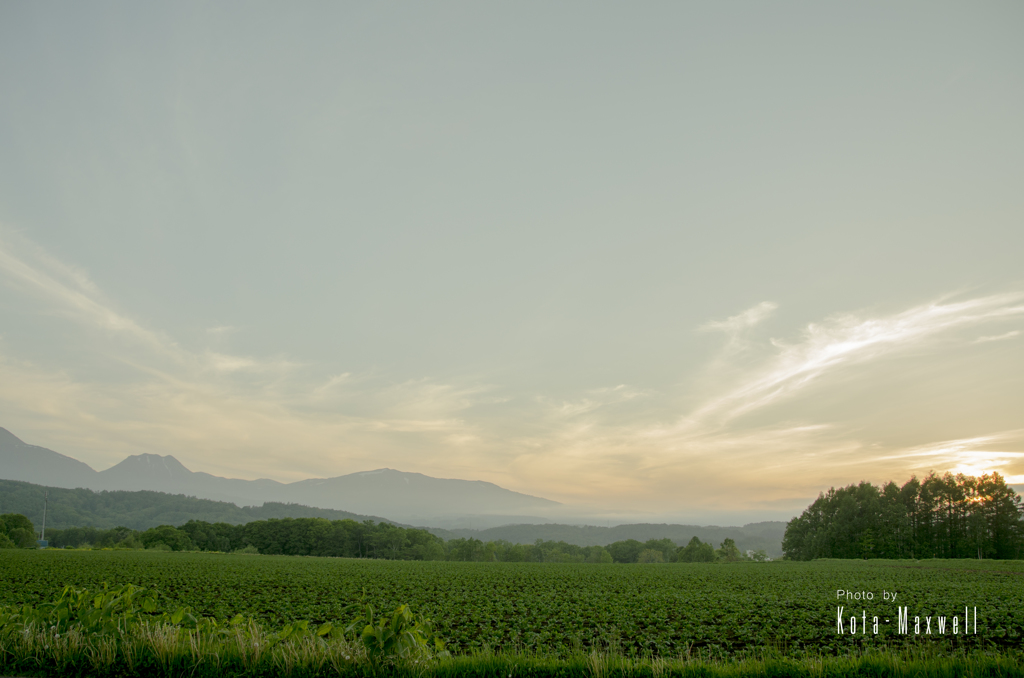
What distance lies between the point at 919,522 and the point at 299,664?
115 metres

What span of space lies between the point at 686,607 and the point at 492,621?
29.8 ft

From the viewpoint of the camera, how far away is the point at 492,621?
18.6m

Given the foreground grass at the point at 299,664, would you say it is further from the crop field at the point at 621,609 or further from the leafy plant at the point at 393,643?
the crop field at the point at 621,609

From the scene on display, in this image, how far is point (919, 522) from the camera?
287ft

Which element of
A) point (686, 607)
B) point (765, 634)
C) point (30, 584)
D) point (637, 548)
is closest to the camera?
point (765, 634)

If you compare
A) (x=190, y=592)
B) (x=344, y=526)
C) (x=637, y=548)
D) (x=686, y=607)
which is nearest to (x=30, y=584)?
(x=190, y=592)

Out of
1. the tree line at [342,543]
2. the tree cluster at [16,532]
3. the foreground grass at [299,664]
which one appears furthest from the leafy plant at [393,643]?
the tree cluster at [16,532]

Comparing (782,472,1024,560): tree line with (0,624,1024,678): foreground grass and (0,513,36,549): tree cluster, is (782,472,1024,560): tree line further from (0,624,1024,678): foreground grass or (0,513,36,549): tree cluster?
(0,513,36,549): tree cluster

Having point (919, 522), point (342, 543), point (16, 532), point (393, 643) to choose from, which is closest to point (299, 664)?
point (393, 643)

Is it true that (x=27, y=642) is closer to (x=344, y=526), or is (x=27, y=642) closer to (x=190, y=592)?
(x=190, y=592)

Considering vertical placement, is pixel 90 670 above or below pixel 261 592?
above

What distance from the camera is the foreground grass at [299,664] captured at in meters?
6.63

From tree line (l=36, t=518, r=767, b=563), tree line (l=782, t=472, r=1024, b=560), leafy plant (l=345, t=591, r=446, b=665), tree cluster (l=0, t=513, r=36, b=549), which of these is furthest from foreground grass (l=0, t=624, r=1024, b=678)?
tree cluster (l=0, t=513, r=36, b=549)

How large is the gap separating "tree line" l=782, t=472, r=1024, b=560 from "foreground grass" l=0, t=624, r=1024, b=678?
325ft
